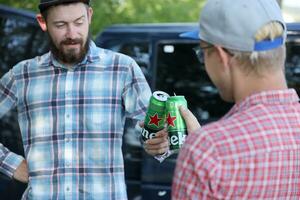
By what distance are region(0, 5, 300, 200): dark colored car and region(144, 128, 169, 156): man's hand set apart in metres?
1.93

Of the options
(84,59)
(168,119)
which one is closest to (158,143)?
(168,119)

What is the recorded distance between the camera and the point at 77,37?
286cm

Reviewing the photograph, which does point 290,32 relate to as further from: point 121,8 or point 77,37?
point 121,8

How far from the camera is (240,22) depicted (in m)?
1.70

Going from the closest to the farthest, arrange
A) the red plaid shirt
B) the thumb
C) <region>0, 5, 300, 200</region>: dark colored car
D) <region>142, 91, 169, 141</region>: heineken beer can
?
the red plaid shirt, the thumb, <region>142, 91, 169, 141</region>: heineken beer can, <region>0, 5, 300, 200</region>: dark colored car

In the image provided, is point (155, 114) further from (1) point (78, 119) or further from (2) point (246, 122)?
(2) point (246, 122)

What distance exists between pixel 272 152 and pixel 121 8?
5.85 metres

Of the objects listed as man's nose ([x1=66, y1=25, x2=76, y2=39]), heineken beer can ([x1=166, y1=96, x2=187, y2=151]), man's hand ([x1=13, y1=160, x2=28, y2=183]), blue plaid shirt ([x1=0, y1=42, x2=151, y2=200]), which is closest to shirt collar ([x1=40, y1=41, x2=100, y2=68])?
blue plaid shirt ([x1=0, y1=42, x2=151, y2=200])

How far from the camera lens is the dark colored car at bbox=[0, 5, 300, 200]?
4625 millimetres

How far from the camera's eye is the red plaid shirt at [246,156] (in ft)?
5.32

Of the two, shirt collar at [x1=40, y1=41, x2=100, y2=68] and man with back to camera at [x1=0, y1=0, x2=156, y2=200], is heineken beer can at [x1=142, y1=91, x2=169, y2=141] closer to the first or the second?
man with back to camera at [x1=0, y1=0, x2=156, y2=200]

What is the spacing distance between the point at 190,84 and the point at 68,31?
1959 mm

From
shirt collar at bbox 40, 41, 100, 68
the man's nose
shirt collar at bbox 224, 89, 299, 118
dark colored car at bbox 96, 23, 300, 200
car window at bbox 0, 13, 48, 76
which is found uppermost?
the man's nose

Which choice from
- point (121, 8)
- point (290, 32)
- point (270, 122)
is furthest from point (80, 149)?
point (121, 8)
